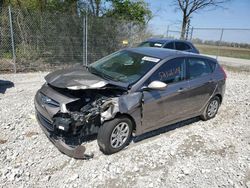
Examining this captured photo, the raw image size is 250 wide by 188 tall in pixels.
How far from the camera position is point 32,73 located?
28.3 ft

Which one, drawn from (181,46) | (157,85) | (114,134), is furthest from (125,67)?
(181,46)

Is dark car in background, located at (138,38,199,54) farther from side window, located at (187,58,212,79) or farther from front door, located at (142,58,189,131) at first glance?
front door, located at (142,58,189,131)

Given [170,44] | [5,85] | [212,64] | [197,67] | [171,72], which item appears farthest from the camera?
[170,44]

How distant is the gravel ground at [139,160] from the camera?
2.96 m

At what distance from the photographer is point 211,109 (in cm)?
518

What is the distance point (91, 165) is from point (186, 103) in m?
2.23

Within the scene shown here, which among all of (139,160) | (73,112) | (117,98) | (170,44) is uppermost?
(170,44)

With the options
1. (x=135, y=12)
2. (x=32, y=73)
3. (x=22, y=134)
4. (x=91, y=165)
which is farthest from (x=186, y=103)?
(x=135, y=12)

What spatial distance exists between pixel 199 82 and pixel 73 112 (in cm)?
268

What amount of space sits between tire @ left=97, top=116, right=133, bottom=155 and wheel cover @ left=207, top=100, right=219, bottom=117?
7.85 ft

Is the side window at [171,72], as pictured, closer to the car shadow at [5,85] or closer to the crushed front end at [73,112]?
the crushed front end at [73,112]

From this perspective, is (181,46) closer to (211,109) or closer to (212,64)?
(212,64)

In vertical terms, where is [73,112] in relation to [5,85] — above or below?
above

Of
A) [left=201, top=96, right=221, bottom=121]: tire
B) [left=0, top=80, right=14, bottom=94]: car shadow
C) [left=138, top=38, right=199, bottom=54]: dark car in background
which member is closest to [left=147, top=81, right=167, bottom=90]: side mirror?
[left=201, top=96, right=221, bottom=121]: tire
